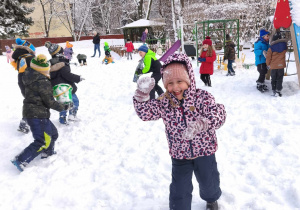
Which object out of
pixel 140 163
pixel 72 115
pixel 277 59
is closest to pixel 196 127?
pixel 140 163

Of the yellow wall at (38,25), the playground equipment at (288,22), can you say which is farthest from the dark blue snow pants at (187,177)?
the yellow wall at (38,25)

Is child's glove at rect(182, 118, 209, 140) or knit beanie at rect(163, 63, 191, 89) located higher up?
knit beanie at rect(163, 63, 191, 89)

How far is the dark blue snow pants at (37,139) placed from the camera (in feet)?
11.5

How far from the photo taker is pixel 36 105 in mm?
3527

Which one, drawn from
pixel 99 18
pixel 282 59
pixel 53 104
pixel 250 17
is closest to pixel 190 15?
pixel 250 17

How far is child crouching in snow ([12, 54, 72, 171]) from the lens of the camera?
345cm

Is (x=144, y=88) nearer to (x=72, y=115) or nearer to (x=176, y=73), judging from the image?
(x=176, y=73)

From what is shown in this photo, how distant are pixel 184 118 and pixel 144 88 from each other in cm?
41

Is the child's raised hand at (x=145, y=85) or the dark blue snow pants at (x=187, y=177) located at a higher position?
the child's raised hand at (x=145, y=85)

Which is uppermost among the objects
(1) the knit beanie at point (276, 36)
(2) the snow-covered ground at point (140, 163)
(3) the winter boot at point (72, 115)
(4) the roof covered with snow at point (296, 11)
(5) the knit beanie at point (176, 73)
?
(4) the roof covered with snow at point (296, 11)

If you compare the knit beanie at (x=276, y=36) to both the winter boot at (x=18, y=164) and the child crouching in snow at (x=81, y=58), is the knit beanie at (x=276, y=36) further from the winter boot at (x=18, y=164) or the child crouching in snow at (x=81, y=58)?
the child crouching in snow at (x=81, y=58)

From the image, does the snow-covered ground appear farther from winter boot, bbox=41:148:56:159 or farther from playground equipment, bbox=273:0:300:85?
playground equipment, bbox=273:0:300:85

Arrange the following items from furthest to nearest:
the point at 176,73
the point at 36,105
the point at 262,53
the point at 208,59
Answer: the point at 208,59 < the point at 262,53 < the point at 36,105 < the point at 176,73

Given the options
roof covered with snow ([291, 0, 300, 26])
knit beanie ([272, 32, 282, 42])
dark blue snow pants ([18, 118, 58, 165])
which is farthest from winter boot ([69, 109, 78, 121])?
roof covered with snow ([291, 0, 300, 26])
